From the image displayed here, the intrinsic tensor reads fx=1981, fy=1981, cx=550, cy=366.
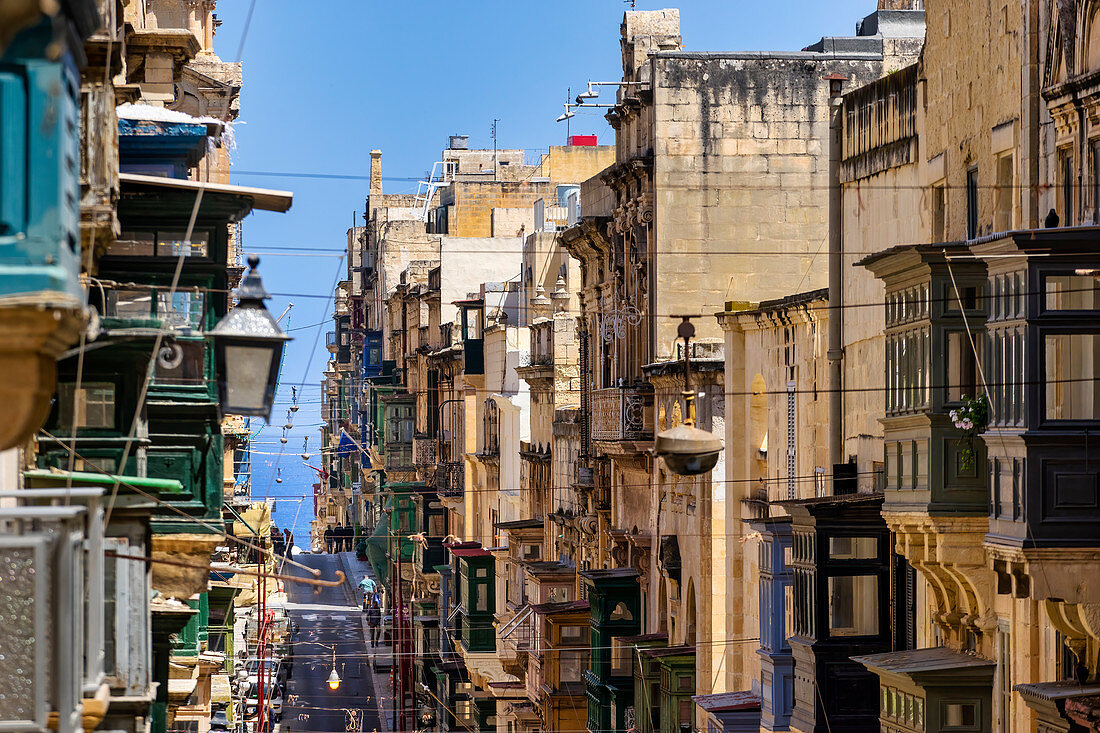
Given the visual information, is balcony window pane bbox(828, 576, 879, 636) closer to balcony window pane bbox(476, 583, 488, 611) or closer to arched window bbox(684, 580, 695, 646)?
arched window bbox(684, 580, 695, 646)

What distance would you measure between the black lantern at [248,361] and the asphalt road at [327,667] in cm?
4835

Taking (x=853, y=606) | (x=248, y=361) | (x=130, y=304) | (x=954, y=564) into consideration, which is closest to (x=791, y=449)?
(x=853, y=606)

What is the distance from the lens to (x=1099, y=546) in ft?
59.4

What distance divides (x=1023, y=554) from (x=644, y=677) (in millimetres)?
17820

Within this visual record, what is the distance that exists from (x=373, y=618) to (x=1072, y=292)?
79586 millimetres

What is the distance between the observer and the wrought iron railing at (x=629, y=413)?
3712 centimetres

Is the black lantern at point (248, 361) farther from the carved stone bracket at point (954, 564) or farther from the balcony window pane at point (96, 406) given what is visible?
the carved stone bracket at point (954, 564)

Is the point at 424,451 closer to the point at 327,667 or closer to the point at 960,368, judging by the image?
the point at 327,667

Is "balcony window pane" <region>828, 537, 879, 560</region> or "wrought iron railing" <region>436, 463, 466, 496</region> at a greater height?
"balcony window pane" <region>828, 537, 879, 560</region>

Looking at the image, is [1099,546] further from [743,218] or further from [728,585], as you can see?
[743,218]

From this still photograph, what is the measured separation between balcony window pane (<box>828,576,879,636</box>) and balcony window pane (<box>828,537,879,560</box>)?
1.31 ft

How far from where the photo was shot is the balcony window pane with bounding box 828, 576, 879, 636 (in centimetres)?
2570

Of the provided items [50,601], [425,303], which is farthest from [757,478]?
[425,303]

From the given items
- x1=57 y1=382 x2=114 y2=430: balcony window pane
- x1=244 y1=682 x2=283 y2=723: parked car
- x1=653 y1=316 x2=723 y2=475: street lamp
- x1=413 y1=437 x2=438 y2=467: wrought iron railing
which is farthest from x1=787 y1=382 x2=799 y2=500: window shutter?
x1=413 y1=437 x2=438 y2=467: wrought iron railing
